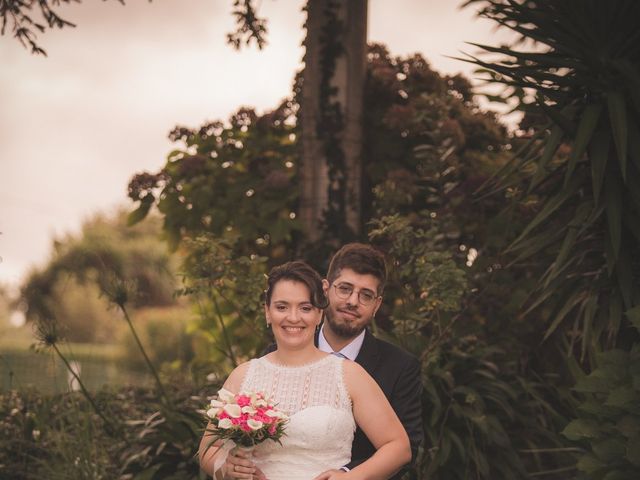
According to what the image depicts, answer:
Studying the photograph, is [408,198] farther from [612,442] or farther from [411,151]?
[612,442]

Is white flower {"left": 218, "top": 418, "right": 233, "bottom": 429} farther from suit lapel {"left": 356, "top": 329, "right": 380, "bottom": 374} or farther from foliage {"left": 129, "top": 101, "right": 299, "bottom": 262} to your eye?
foliage {"left": 129, "top": 101, "right": 299, "bottom": 262}

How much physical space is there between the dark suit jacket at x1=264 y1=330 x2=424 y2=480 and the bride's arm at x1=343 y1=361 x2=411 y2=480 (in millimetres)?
608

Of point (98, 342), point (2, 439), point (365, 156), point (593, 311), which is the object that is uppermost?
point (365, 156)

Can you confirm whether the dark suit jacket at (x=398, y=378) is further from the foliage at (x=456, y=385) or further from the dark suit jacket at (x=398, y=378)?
the foliage at (x=456, y=385)

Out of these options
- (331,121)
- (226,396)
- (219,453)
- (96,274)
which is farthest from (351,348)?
(96,274)

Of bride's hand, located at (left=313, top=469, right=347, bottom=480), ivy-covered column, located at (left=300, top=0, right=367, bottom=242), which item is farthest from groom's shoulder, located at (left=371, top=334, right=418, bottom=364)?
ivy-covered column, located at (left=300, top=0, right=367, bottom=242)

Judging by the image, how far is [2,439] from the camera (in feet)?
21.3

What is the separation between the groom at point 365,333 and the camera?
407 cm

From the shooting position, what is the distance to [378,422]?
3426 mm

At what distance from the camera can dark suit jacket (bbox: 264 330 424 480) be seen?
161 inches

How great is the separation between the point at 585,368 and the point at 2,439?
4.35 metres

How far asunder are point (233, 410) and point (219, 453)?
0.38 m

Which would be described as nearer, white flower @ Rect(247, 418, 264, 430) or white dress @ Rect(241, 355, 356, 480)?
white flower @ Rect(247, 418, 264, 430)

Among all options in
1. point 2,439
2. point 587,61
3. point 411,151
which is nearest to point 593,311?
point 587,61
